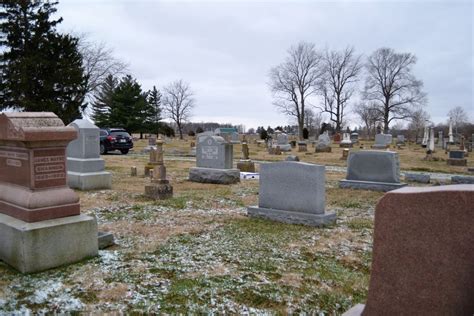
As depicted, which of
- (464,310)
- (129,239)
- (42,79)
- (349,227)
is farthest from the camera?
(42,79)

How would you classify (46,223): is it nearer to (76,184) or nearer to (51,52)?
(76,184)

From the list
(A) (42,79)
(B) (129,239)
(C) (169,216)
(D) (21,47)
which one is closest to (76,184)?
(C) (169,216)

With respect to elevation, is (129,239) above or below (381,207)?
below

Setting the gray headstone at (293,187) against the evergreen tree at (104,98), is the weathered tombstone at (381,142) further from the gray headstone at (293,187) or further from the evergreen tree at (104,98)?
the evergreen tree at (104,98)

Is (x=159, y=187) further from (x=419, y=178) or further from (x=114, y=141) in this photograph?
(x=114, y=141)

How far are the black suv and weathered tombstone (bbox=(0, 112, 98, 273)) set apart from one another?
2035 cm

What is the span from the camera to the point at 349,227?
6977mm

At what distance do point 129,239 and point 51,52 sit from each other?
2724 centimetres

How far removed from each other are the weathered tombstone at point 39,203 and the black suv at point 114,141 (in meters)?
20.4

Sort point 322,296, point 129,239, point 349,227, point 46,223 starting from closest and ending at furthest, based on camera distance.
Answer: point 322,296, point 46,223, point 129,239, point 349,227

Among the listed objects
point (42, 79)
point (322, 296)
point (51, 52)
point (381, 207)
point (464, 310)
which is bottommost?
point (322, 296)

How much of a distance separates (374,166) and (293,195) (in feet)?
16.8

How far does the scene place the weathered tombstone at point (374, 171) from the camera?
11.1 meters

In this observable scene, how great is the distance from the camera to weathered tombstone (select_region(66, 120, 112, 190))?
1040 cm
